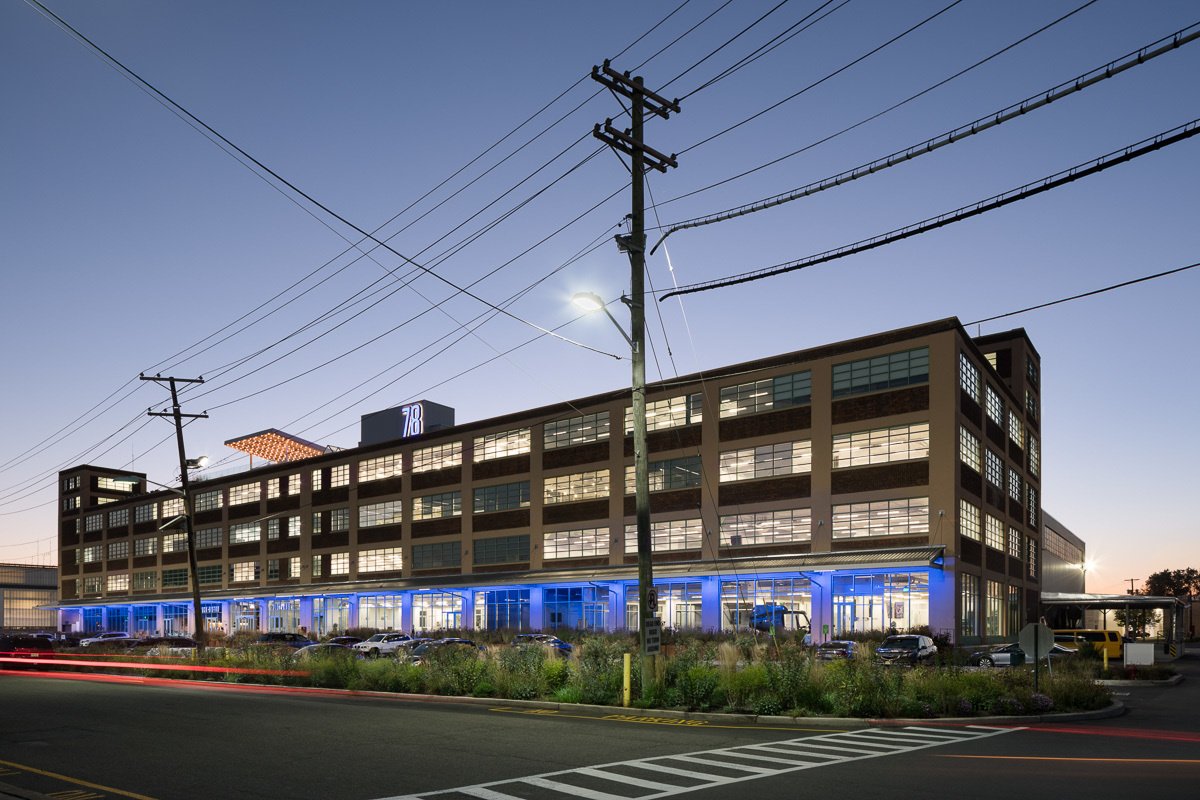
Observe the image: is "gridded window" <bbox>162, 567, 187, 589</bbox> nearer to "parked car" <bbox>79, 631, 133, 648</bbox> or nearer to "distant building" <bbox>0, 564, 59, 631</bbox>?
"parked car" <bbox>79, 631, 133, 648</bbox>

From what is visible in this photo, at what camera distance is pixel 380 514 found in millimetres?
81250

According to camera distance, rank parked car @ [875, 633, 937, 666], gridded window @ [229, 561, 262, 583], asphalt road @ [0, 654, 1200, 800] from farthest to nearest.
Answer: gridded window @ [229, 561, 262, 583], parked car @ [875, 633, 937, 666], asphalt road @ [0, 654, 1200, 800]

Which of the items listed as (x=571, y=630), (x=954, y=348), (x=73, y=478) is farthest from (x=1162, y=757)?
(x=73, y=478)

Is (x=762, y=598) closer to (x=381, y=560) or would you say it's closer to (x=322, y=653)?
(x=322, y=653)

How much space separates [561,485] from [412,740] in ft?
162

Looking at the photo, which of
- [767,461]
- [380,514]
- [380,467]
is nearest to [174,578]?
[380,514]

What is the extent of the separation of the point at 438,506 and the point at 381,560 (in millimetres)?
8316

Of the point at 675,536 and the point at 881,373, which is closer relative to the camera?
the point at 881,373

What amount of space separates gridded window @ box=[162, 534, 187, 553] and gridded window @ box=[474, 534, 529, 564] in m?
46.8

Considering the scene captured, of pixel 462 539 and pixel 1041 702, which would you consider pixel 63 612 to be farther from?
pixel 1041 702

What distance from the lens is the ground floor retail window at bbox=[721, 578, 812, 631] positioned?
5138 cm

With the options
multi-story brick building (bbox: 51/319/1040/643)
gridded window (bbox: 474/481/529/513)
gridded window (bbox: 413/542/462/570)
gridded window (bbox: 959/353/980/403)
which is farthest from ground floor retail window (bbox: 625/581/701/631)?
gridded window (bbox: 413/542/462/570)

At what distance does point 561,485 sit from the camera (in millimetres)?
65875

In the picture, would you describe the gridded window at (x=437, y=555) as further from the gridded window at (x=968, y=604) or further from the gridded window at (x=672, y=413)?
the gridded window at (x=968, y=604)
